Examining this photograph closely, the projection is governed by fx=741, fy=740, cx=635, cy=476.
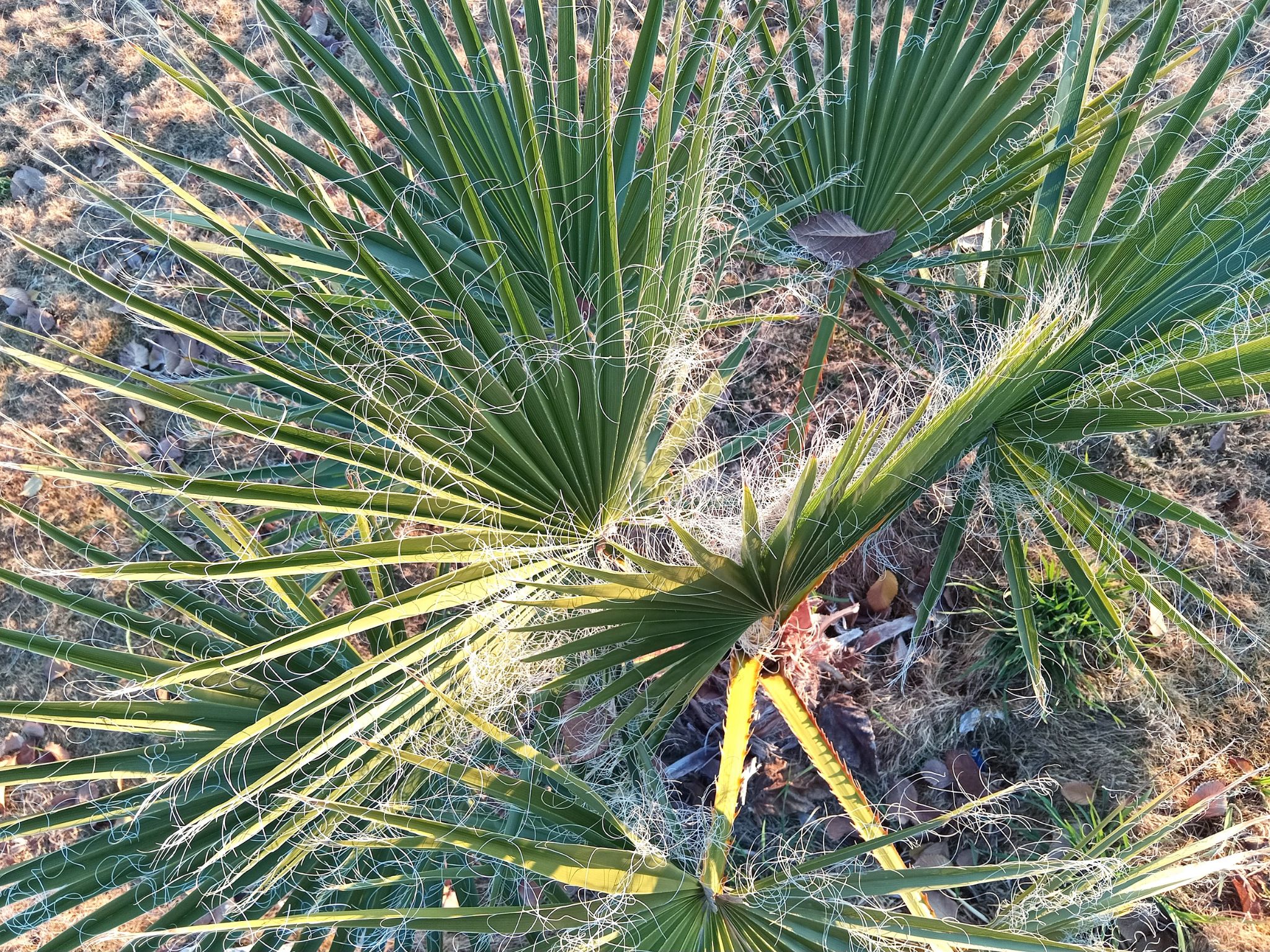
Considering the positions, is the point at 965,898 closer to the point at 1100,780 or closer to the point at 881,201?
the point at 1100,780

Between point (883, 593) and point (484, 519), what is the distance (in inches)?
52.6

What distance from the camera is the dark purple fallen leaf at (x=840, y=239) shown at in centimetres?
157

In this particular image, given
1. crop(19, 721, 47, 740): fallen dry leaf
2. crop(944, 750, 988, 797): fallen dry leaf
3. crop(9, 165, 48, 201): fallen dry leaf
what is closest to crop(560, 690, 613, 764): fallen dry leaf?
crop(944, 750, 988, 797): fallen dry leaf

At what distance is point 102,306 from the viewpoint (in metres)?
2.79

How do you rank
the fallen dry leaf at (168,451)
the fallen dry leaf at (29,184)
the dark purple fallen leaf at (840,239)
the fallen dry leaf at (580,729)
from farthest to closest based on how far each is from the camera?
the fallen dry leaf at (29,184)
the fallen dry leaf at (168,451)
the fallen dry leaf at (580,729)
the dark purple fallen leaf at (840,239)

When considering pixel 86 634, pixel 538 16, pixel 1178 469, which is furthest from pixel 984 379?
pixel 86 634

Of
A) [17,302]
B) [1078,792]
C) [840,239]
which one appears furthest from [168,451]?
[1078,792]

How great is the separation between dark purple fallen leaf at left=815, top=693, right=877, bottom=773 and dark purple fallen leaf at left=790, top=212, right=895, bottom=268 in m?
1.14

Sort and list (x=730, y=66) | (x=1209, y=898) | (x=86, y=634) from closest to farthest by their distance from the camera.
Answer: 1. (x=730, y=66)
2. (x=1209, y=898)
3. (x=86, y=634)

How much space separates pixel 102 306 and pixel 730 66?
2.60m

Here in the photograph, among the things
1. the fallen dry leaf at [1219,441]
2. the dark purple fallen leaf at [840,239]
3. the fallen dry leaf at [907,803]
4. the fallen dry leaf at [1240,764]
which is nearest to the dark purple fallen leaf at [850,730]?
the fallen dry leaf at [907,803]

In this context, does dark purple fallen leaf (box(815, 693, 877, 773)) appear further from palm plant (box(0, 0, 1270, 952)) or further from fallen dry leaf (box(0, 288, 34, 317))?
fallen dry leaf (box(0, 288, 34, 317))

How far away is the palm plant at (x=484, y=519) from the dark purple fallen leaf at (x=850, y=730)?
61 centimetres

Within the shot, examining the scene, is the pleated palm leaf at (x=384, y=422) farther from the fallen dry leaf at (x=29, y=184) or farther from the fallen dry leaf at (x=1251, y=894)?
the fallen dry leaf at (x=29, y=184)
